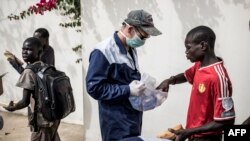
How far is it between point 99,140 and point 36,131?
164 cm

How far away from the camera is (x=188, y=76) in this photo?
3.41 meters

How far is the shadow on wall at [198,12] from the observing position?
437cm

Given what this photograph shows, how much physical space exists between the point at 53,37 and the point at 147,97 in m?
3.41

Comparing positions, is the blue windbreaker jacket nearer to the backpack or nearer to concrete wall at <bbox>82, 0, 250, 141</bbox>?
the backpack

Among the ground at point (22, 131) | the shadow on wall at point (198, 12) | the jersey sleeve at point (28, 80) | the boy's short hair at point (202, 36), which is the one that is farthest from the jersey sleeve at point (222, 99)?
the ground at point (22, 131)

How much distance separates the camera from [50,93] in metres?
3.55

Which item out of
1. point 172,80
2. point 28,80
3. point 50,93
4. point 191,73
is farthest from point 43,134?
point 191,73

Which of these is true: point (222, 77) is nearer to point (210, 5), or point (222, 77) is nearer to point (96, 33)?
point (210, 5)

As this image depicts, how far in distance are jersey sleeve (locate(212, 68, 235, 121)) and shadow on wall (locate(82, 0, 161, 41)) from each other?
6.56ft

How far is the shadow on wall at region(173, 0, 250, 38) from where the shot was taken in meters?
4.37

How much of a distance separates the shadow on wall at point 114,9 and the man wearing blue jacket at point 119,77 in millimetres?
1611

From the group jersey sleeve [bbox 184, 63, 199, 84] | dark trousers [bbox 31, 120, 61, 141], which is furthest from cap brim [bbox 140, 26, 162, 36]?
dark trousers [bbox 31, 120, 61, 141]

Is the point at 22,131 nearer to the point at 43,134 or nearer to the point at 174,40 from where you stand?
the point at 43,134

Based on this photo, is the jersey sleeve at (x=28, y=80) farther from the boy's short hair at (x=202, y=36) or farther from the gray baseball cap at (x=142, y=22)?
the boy's short hair at (x=202, y=36)
